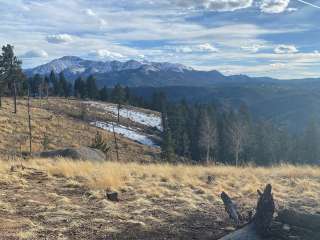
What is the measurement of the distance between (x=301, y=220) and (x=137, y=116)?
100 m

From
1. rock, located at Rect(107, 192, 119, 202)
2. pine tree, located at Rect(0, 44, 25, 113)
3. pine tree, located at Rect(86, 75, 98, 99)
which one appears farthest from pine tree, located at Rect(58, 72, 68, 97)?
rock, located at Rect(107, 192, 119, 202)

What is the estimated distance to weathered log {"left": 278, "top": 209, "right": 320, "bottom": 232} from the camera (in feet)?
26.9

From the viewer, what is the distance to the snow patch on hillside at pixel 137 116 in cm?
10356

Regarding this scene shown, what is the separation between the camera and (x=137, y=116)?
108 metres

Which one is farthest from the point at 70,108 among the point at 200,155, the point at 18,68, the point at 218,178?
the point at 218,178

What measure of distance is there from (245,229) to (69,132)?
6126cm

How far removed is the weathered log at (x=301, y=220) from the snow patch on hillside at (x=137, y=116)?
93293mm

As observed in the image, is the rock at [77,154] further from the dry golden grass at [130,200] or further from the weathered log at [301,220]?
the weathered log at [301,220]

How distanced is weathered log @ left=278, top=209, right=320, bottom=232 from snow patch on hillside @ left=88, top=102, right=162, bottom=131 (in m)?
93.3

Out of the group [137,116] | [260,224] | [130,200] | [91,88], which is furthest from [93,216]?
[91,88]

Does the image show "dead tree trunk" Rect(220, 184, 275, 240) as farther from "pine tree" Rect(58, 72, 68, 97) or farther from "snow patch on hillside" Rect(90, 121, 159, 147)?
"pine tree" Rect(58, 72, 68, 97)

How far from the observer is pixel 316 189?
1623cm

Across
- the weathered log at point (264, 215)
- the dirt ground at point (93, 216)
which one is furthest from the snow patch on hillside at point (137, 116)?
the weathered log at point (264, 215)

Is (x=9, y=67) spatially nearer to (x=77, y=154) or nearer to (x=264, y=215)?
(x=77, y=154)
